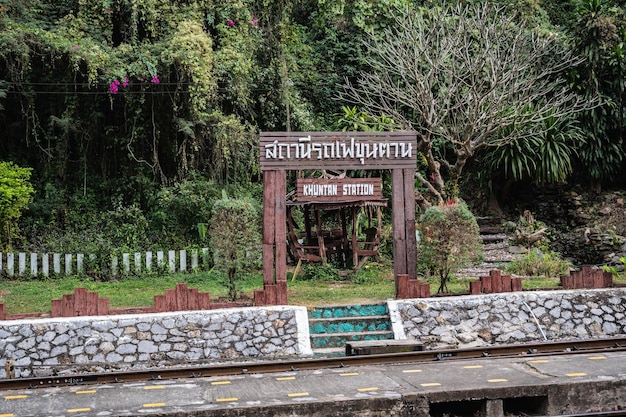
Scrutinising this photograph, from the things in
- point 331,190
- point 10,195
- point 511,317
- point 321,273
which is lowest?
point 511,317

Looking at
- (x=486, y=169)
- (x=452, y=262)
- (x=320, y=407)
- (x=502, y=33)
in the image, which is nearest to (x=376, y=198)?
(x=452, y=262)

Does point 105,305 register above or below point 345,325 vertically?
above

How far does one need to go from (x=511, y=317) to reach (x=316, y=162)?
4292mm

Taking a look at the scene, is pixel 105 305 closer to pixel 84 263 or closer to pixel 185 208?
pixel 84 263

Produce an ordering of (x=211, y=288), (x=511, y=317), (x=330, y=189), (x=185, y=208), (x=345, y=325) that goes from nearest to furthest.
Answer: (x=345, y=325), (x=511, y=317), (x=330, y=189), (x=211, y=288), (x=185, y=208)

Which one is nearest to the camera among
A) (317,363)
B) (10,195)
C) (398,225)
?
(317,363)

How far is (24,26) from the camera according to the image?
1778 centimetres

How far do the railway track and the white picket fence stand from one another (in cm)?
841

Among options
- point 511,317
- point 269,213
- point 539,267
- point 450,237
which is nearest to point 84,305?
point 269,213

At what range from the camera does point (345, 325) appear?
11.9 metres

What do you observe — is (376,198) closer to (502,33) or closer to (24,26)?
(502,33)

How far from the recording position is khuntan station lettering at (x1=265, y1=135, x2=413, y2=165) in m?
12.8

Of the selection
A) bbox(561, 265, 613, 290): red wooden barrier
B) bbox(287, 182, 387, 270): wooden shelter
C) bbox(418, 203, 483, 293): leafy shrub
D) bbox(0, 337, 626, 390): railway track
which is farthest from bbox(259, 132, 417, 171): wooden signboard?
bbox(0, 337, 626, 390): railway track

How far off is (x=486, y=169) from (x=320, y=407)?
52.9 feet
